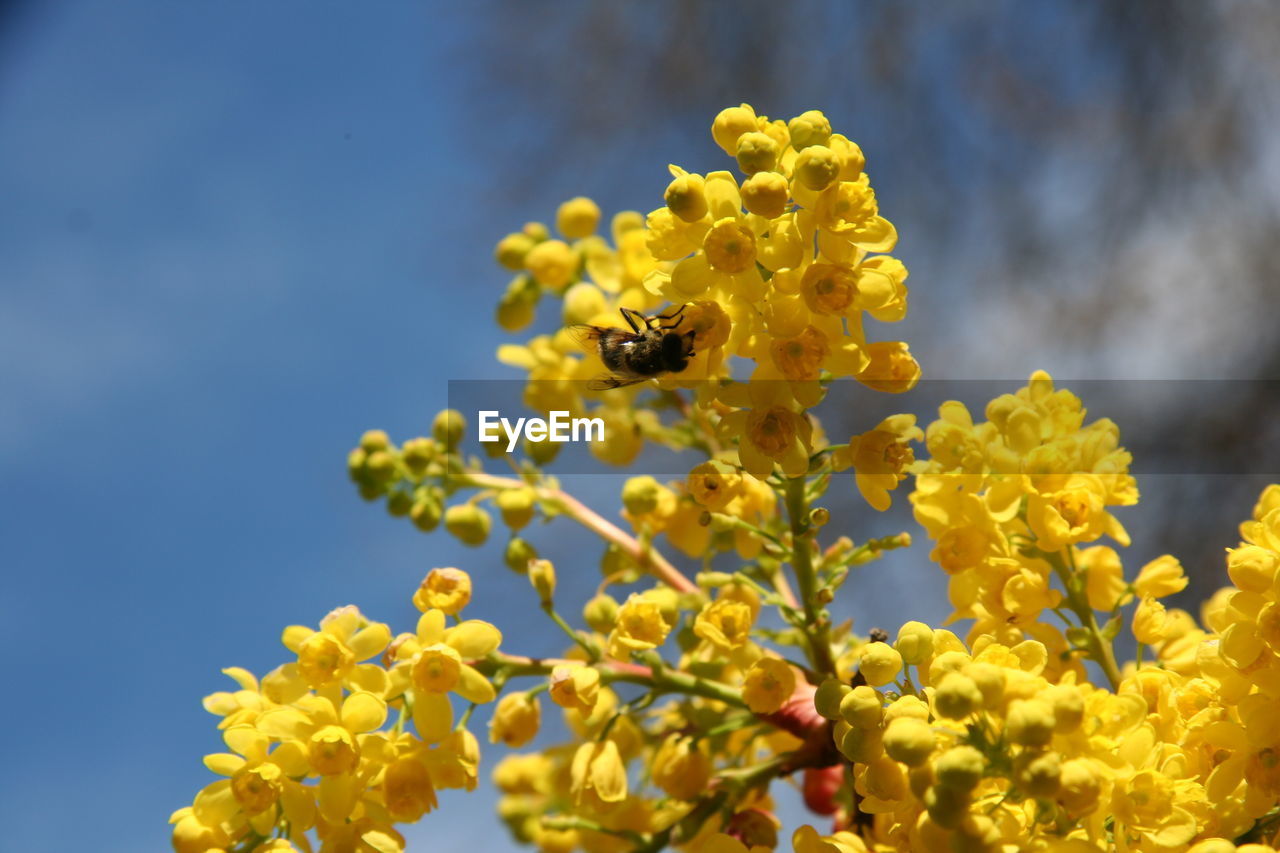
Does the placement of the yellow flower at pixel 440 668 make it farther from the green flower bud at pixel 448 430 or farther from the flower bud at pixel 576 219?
the flower bud at pixel 576 219

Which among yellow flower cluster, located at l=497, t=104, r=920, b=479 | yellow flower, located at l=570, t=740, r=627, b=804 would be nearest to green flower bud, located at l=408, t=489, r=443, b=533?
yellow flower, located at l=570, t=740, r=627, b=804

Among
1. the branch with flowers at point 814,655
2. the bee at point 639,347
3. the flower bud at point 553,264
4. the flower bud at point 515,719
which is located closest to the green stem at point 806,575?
the branch with flowers at point 814,655

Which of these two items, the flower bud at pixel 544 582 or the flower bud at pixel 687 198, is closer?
the flower bud at pixel 687 198

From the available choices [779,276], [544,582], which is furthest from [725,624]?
[779,276]

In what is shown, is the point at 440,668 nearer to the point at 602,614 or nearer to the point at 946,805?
the point at 602,614

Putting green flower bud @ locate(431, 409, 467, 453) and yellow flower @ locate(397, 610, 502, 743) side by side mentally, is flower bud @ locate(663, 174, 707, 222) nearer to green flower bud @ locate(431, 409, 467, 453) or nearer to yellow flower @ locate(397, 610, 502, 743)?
yellow flower @ locate(397, 610, 502, 743)
